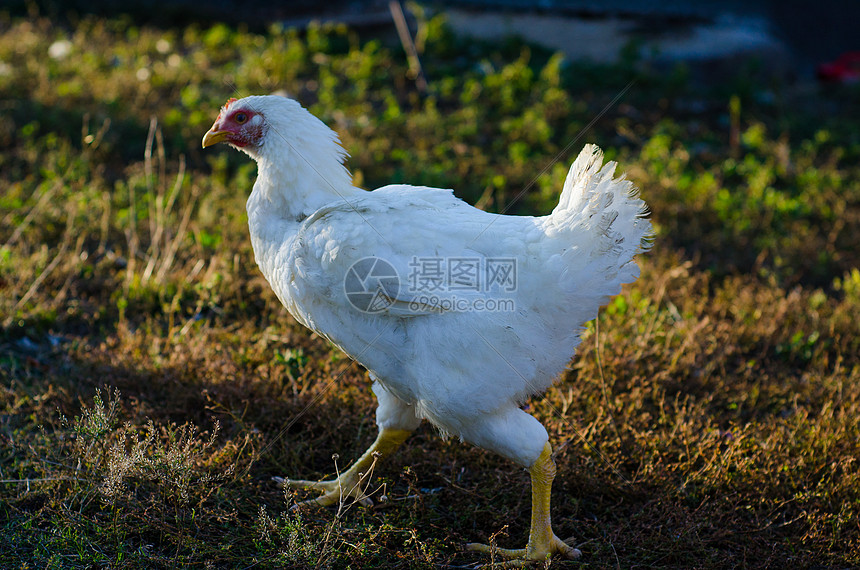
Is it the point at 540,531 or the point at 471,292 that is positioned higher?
the point at 471,292

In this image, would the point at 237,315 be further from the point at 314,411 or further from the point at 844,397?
the point at 844,397

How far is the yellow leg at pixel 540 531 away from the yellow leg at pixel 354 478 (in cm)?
61

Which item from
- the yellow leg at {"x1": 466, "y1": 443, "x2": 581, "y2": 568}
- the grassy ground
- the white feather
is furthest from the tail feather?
the grassy ground

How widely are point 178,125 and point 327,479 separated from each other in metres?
4.45

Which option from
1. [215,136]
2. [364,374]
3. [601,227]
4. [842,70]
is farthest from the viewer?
[842,70]

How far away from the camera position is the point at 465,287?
2705mm

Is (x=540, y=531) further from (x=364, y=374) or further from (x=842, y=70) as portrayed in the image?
(x=842, y=70)

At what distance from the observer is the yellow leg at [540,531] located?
284cm

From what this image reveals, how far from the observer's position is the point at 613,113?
7.41 m

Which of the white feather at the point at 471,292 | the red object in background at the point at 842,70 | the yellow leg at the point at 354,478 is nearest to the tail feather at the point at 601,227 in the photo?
the white feather at the point at 471,292

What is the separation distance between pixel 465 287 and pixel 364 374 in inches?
52.2

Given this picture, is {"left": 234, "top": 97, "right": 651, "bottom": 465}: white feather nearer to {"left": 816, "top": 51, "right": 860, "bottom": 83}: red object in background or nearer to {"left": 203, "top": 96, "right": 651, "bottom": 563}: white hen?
{"left": 203, "top": 96, "right": 651, "bottom": 563}: white hen

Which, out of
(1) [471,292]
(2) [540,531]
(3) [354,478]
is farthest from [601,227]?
(3) [354,478]

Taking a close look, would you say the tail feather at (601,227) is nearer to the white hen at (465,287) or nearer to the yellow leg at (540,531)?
the white hen at (465,287)
